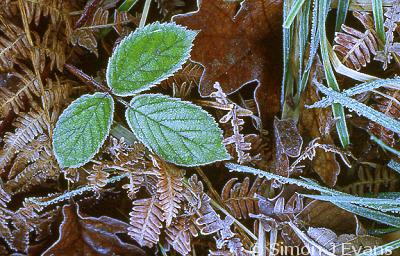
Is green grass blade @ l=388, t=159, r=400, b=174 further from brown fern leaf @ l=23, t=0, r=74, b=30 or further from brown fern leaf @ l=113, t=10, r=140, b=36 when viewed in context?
brown fern leaf @ l=23, t=0, r=74, b=30

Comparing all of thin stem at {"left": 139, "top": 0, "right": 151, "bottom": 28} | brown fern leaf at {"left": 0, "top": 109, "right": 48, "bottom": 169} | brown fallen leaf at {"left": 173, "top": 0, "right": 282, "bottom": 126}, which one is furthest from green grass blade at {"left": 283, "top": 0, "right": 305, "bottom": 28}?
brown fern leaf at {"left": 0, "top": 109, "right": 48, "bottom": 169}

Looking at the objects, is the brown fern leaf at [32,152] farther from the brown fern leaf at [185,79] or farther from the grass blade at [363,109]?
the grass blade at [363,109]

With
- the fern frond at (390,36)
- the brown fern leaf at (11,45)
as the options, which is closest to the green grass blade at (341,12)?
the fern frond at (390,36)

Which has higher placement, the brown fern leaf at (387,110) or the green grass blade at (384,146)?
the brown fern leaf at (387,110)

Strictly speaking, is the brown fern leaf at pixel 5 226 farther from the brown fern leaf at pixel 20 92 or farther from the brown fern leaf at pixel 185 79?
the brown fern leaf at pixel 185 79

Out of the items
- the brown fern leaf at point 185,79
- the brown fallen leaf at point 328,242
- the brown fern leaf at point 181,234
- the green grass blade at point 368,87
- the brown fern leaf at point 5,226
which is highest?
the green grass blade at point 368,87

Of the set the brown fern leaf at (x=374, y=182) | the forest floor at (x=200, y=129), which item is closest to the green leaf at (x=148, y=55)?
the forest floor at (x=200, y=129)

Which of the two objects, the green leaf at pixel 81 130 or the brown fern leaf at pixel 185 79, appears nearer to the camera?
the green leaf at pixel 81 130
